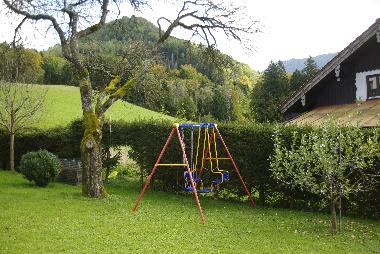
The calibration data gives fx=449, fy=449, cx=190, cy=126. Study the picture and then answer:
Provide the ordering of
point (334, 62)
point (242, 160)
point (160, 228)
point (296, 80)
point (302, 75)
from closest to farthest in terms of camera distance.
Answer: point (160, 228), point (242, 160), point (334, 62), point (296, 80), point (302, 75)

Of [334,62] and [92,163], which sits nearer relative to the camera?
[92,163]

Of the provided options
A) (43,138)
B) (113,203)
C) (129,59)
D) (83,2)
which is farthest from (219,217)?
(43,138)

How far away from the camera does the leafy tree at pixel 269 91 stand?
48000 mm

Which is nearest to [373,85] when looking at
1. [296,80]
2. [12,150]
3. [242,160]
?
[242,160]

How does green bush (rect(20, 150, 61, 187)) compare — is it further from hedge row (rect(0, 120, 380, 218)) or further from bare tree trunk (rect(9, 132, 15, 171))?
bare tree trunk (rect(9, 132, 15, 171))

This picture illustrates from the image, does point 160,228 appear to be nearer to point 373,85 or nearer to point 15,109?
point 373,85

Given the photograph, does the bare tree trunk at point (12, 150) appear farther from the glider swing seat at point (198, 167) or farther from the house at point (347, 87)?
the house at point (347, 87)

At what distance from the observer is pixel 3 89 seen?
25.3m

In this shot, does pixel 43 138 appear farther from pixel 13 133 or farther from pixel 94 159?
pixel 94 159

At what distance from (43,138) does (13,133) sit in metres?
1.72

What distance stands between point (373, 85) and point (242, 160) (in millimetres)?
5456

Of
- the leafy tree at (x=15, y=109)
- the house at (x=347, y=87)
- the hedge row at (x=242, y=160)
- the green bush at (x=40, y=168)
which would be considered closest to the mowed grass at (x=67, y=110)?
the leafy tree at (x=15, y=109)

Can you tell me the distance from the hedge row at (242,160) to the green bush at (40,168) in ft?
11.0

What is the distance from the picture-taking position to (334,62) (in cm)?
1686
